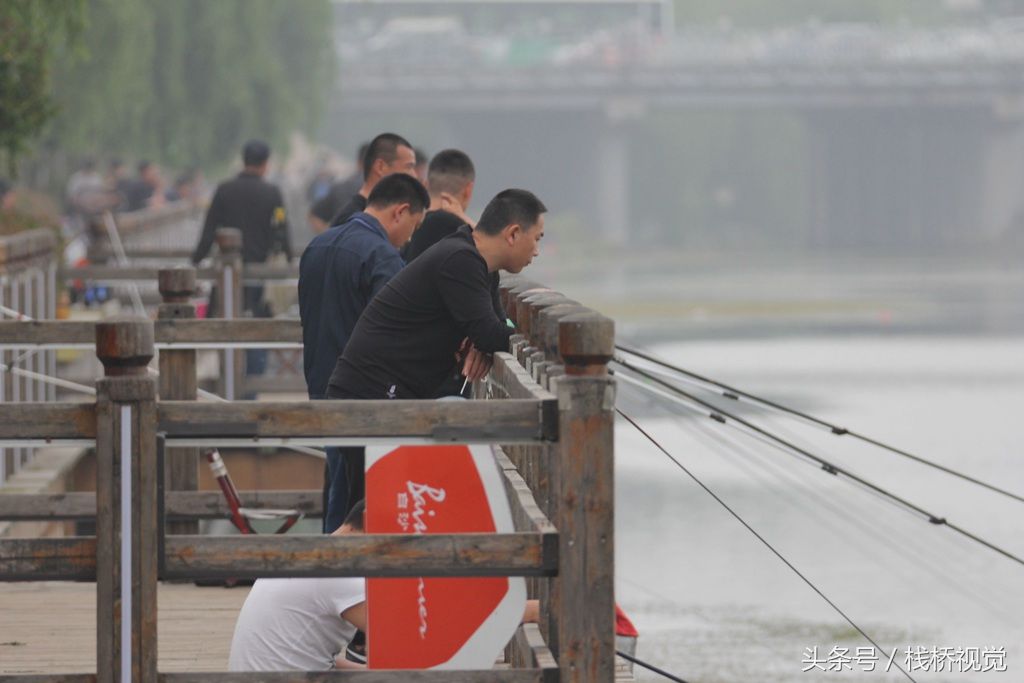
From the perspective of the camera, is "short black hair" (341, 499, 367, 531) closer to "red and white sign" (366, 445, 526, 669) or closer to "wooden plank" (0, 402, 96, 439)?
"red and white sign" (366, 445, 526, 669)

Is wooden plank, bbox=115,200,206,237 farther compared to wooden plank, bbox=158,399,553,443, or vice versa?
wooden plank, bbox=115,200,206,237

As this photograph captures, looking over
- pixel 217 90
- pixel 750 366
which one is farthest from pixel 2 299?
pixel 217 90

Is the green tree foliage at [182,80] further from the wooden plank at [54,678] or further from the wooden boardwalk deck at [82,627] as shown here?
the wooden plank at [54,678]

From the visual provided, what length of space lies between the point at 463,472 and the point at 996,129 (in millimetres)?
104514

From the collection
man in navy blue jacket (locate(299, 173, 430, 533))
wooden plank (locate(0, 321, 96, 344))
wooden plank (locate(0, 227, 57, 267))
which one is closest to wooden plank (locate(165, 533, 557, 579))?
man in navy blue jacket (locate(299, 173, 430, 533))

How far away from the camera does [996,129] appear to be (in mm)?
106938

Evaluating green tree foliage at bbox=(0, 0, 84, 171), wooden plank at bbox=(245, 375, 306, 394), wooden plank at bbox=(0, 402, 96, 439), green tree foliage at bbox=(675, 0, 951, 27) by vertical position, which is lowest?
wooden plank at bbox=(245, 375, 306, 394)

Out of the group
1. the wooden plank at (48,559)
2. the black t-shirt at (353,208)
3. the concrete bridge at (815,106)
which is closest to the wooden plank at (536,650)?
the wooden plank at (48,559)

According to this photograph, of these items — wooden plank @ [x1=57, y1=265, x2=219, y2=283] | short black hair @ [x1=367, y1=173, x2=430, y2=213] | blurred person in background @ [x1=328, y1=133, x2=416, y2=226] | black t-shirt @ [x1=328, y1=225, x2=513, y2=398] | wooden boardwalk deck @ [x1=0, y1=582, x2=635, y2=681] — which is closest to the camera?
black t-shirt @ [x1=328, y1=225, x2=513, y2=398]

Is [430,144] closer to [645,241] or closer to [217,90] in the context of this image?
[645,241]

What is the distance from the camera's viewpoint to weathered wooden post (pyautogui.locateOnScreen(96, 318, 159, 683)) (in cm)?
522

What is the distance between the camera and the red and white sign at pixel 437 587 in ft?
17.9

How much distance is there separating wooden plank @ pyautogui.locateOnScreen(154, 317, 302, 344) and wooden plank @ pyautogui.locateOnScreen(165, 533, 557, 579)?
401cm

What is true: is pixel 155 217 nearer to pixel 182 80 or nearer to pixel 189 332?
pixel 189 332
